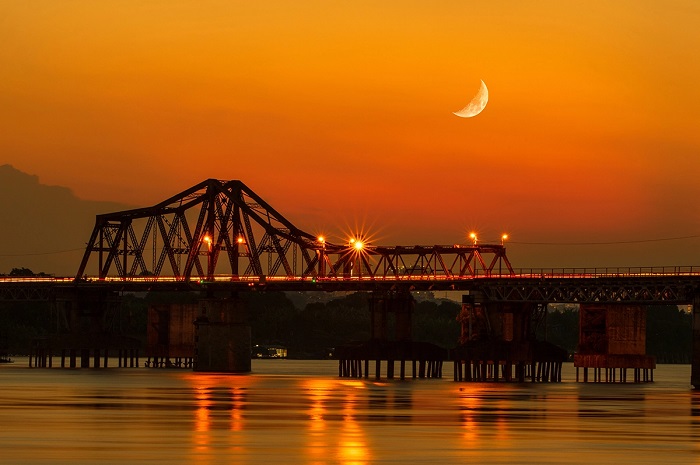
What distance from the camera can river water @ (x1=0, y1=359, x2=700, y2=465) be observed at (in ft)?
232

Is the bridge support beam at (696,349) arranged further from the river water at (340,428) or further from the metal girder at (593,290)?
the river water at (340,428)

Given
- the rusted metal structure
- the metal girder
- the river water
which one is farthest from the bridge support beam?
the river water

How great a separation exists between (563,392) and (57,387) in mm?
46796

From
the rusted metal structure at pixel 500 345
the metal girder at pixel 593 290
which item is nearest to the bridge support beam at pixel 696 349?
the metal girder at pixel 593 290

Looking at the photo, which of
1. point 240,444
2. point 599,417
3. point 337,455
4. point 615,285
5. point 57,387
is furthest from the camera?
point 615,285

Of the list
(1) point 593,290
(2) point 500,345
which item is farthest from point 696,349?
(2) point 500,345

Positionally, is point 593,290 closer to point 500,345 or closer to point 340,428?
point 500,345

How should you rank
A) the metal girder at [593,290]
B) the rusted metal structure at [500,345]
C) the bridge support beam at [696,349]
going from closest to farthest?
the bridge support beam at [696,349] → the metal girder at [593,290] → the rusted metal structure at [500,345]

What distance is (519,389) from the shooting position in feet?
529

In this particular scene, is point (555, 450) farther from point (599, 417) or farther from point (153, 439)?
point (599, 417)

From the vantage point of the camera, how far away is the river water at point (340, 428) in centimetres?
7069

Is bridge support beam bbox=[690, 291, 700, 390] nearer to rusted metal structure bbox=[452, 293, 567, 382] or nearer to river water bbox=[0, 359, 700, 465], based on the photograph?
rusted metal structure bbox=[452, 293, 567, 382]

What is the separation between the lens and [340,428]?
8806 cm

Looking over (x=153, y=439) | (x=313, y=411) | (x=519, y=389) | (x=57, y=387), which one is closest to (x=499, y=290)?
(x=519, y=389)
